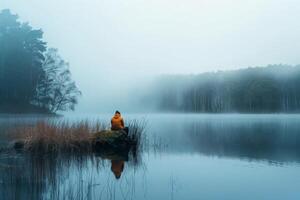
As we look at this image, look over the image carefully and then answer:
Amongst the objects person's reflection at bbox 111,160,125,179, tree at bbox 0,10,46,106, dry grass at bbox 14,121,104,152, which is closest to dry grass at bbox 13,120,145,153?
dry grass at bbox 14,121,104,152

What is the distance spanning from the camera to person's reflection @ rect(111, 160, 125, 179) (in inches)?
461

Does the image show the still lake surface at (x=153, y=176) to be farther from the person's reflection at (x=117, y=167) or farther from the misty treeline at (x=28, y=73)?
the misty treeline at (x=28, y=73)

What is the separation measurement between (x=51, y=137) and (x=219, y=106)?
112m

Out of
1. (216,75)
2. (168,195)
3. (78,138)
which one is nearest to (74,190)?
(168,195)

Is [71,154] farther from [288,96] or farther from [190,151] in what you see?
[288,96]

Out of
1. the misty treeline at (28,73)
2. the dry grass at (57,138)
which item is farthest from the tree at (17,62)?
the dry grass at (57,138)

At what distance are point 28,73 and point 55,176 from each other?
142ft

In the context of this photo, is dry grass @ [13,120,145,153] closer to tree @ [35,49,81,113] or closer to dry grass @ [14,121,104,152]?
dry grass @ [14,121,104,152]

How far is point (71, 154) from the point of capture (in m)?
15.5

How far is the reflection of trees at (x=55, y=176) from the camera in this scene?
8.47m

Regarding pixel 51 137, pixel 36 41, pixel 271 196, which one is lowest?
pixel 271 196

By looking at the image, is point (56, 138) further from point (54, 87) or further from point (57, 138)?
point (54, 87)

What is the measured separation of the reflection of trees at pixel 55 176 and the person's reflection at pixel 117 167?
0.64 feet

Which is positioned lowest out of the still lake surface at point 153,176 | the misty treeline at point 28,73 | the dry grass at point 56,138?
the still lake surface at point 153,176
